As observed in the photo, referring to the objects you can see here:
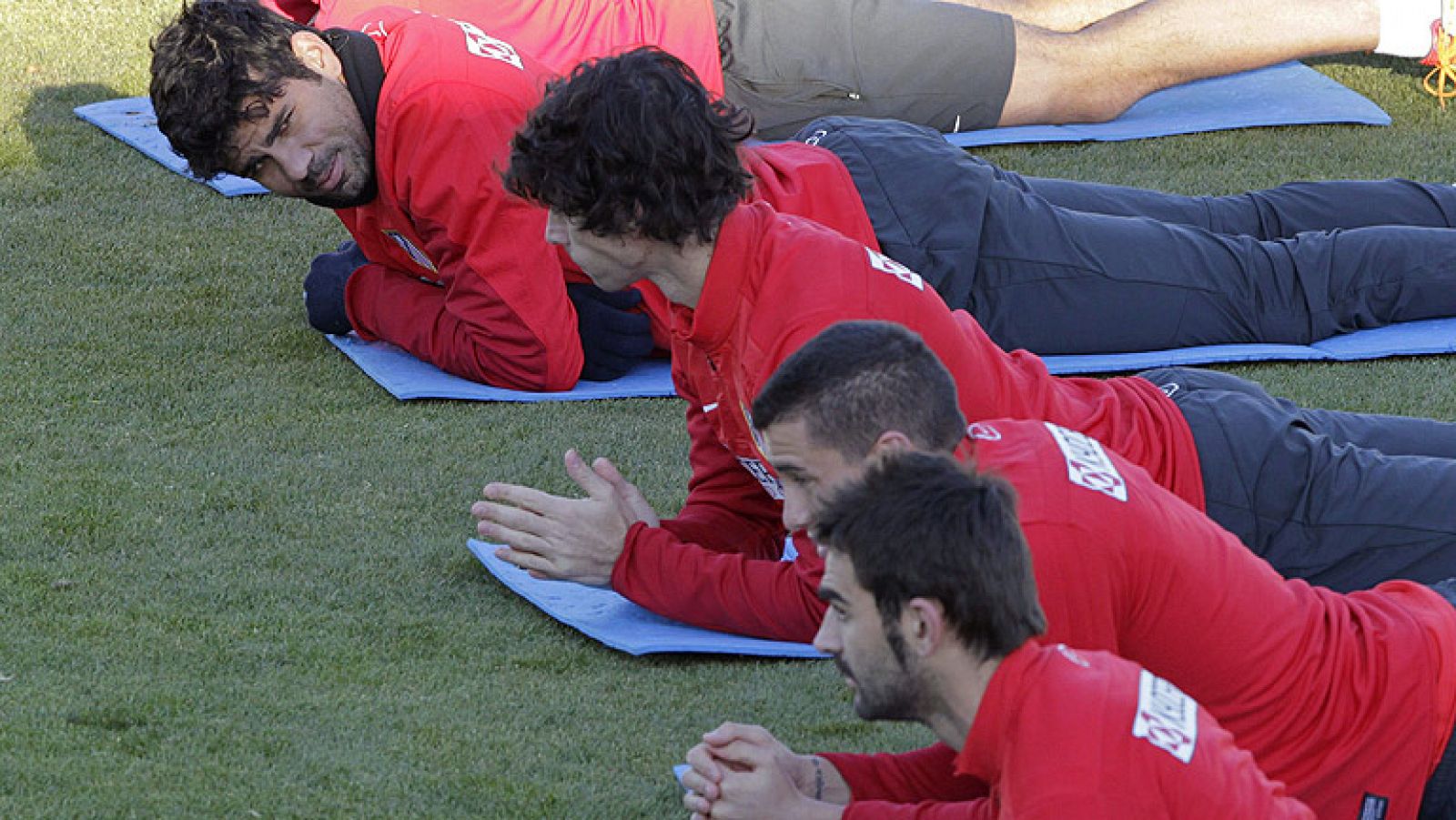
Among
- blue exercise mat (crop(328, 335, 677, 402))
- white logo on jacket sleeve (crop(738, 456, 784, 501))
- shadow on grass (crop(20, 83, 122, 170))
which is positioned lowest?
shadow on grass (crop(20, 83, 122, 170))

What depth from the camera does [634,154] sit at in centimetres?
261

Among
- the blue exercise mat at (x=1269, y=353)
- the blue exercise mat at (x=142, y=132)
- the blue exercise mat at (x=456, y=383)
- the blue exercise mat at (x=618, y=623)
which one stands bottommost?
the blue exercise mat at (x=142, y=132)

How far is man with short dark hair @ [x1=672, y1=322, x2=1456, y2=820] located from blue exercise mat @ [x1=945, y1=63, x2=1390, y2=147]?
3.41 m

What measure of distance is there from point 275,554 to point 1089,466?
5.36 ft

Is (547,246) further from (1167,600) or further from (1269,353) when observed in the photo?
(1167,600)

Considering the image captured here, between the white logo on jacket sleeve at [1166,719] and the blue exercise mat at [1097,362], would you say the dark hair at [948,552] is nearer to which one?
the white logo on jacket sleeve at [1166,719]

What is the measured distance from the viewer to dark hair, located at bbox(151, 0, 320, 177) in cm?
364

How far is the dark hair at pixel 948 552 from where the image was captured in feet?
5.76

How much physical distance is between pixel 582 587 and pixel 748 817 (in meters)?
0.99

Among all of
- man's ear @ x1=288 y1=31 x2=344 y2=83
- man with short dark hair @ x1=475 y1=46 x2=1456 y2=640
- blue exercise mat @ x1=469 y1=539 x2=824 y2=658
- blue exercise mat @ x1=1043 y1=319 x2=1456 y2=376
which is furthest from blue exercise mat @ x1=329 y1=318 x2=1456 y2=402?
man with short dark hair @ x1=475 y1=46 x2=1456 y2=640

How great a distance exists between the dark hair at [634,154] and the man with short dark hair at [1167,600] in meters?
0.47

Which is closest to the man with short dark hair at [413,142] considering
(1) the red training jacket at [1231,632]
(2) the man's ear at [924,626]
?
(1) the red training jacket at [1231,632]

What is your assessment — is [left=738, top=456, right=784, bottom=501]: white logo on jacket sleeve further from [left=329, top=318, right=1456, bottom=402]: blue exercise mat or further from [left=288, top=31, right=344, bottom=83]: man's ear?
[left=288, top=31, right=344, bottom=83]: man's ear

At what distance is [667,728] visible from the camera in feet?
8.75
